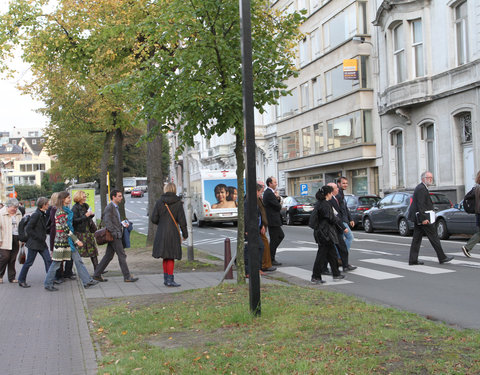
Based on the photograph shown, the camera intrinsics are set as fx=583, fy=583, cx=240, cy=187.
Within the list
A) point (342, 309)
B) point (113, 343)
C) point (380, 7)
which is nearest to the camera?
point (113, 343)

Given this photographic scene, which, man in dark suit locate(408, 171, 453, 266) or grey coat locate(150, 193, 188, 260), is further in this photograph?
man in dark suit locate(408, 171, 453, 266)

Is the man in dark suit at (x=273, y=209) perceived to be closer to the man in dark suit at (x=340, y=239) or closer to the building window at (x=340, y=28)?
the man in dark suit at (x=340, y=239)

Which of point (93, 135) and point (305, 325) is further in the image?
point (93, 135)

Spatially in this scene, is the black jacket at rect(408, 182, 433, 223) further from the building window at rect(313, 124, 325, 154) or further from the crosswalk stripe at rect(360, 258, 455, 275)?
the building window at rect(313, 124, 325, 154)

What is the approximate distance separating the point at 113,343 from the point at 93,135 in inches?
1182

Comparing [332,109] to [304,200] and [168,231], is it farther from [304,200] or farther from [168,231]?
[168,231]

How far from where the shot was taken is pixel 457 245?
1551cm

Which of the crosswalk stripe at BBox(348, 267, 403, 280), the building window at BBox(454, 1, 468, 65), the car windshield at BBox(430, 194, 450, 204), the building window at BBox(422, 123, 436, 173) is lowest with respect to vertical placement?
the crosswalk stripe at BBox(348, 267, 403, 280)

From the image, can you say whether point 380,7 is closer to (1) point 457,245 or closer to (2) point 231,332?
(1) point 457,245

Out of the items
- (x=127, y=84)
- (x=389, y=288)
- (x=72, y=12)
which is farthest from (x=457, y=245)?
(x=72, y=12)

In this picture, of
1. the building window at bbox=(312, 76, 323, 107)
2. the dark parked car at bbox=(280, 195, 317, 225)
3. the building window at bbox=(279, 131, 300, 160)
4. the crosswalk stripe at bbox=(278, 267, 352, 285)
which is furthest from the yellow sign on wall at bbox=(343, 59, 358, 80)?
the crosswalk stripe at bbox=(278, 267, 352, 285)

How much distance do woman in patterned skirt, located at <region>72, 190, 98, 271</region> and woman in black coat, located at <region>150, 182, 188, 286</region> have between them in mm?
1580

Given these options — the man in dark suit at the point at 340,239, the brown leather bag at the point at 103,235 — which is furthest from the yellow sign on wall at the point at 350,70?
the brown leather bag at the point at 103,235

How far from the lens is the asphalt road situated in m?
7.58
